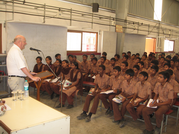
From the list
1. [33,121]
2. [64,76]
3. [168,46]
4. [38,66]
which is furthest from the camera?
[168,46]

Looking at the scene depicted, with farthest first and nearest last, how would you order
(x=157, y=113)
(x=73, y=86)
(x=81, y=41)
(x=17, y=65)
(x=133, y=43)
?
(x=133, y=43) < (x=81, y=41) < (x=73, y=86) < (x=157, y=113) < (x=17, y=65)

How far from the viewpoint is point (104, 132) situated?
11.0ft

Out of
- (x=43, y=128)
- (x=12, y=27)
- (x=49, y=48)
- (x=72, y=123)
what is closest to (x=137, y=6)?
(x=49, y=48)

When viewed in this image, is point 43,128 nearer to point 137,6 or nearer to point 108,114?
point 108,114

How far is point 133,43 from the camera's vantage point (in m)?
11.2

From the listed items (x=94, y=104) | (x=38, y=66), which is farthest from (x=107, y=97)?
(x=38, y=66)

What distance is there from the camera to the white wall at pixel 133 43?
10789 millimetres

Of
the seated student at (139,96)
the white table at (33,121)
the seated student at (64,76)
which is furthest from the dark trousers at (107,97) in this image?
the white table at (33,121)

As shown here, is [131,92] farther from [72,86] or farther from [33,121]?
[33,121]

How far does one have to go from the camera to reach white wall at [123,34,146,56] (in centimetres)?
1079

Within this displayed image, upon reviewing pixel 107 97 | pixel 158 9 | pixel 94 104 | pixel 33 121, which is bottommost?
pixel 94 104

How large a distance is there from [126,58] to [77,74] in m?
3.78

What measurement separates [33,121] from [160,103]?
97.1 inches

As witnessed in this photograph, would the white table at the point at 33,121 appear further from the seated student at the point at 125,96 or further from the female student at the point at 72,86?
the female student at the point at 72,86
